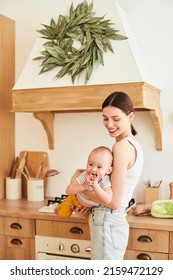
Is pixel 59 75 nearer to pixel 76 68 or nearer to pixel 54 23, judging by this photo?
pixel 76 68

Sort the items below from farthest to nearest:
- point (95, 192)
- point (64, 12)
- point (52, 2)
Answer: point (52, 2) → point (64, 12) → point (95, 192)

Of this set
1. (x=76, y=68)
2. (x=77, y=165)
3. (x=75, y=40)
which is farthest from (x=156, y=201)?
(x=75, y=40)

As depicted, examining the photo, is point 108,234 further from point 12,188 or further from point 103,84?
point 12,188

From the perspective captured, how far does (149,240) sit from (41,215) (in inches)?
29.0

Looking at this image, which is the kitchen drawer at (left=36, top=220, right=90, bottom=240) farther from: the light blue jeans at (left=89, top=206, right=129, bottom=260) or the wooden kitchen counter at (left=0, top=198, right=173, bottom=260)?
the light blue jeans at (left=89, top=206, right=129, bottom=260)

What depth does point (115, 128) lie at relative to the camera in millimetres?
2094

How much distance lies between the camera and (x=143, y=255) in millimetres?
2555

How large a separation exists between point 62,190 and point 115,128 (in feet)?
4.47

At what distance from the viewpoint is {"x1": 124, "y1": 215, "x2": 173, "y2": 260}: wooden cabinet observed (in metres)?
2.49

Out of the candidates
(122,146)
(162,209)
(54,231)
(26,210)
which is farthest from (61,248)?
(122,146)

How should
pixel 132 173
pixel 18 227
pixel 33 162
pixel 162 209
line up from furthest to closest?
pixel 33 162, pixel 18 227, pixel 162 209, pixel 132 173

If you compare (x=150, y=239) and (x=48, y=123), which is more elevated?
(x=48, y=123)

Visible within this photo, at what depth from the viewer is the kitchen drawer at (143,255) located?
2518 mm

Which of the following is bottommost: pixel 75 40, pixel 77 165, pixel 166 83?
pixel 77 165
